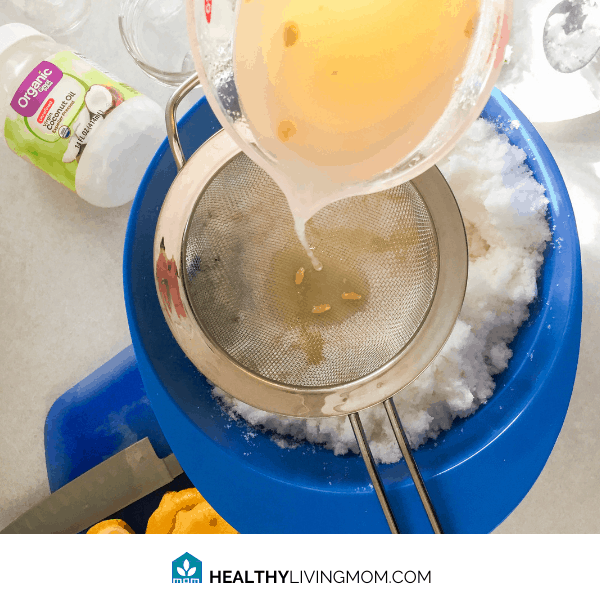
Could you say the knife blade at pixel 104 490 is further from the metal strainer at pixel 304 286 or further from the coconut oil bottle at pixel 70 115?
the coconut oil bottle at pixel 70 115

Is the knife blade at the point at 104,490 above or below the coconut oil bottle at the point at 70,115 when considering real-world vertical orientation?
below

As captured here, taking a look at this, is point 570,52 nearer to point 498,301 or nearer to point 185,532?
point 498,301

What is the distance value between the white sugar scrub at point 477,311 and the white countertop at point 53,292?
22 cm

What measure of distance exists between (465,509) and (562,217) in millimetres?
392

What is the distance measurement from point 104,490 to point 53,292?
0.34 m

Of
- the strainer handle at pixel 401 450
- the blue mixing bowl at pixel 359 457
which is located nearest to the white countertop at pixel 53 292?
the blue mixing bowl at pixel 359 457

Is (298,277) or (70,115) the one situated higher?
(70,115)

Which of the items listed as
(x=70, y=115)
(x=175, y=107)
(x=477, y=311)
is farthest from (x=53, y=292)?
(x=477, y=311)

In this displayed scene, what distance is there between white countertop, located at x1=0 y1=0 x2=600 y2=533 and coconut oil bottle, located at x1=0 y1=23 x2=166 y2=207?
0.32 feet

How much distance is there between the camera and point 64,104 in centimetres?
70

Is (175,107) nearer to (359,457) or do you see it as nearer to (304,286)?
(304,286)

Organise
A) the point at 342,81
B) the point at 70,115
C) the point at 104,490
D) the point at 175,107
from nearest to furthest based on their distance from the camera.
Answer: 1. the point at 342,81
2. the point at 175,107
3. the point at 70,115
4. the point at 104,490
